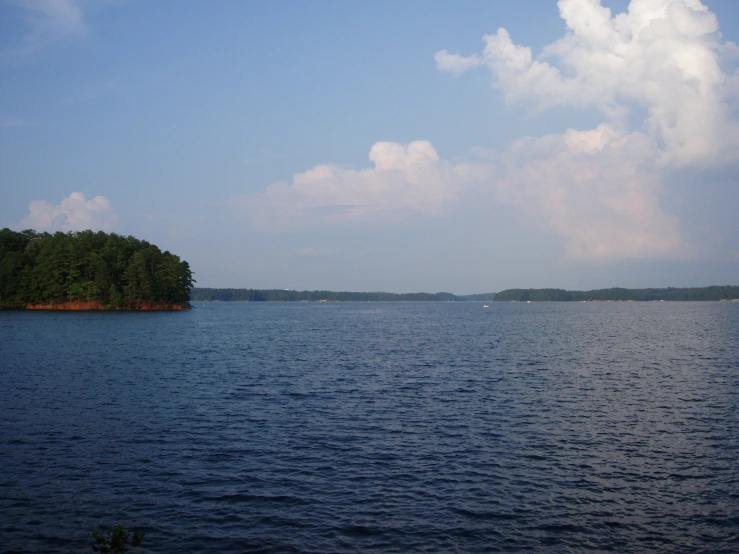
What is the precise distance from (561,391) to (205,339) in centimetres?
5057

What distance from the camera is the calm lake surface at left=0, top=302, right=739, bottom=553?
15.1m

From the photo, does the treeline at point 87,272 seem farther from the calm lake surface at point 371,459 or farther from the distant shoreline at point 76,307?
the calm lake surface at point 371,459

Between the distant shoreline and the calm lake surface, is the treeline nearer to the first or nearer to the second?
the distant shoreline

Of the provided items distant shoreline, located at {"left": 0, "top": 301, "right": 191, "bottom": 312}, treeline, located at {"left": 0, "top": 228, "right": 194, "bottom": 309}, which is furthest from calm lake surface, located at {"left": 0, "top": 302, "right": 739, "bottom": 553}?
distant shoreline, located at {"left": 0, "top": 301, "right": 191, "bottom": 312}

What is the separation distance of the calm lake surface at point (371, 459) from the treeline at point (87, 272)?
11367cm

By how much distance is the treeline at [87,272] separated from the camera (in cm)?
14625

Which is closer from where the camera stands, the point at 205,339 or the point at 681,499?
the point at 681,499

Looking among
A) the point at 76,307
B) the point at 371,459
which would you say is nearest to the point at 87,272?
the point at 76,307

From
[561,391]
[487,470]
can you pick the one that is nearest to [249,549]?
[487,470]

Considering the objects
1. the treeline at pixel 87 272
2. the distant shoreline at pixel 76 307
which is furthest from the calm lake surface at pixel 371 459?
the distant shoreline at pixel 76 307

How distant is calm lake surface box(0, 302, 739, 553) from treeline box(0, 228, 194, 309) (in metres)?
114

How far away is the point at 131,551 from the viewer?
13734 mm

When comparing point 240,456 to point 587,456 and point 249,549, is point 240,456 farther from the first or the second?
point 587,456

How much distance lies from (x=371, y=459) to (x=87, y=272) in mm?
150632
